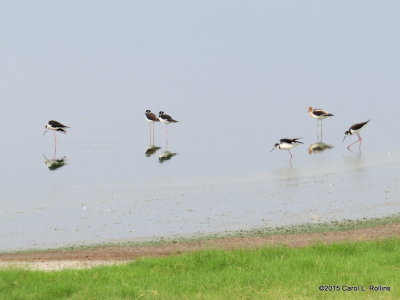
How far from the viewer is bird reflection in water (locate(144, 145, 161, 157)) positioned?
29284 millimetres

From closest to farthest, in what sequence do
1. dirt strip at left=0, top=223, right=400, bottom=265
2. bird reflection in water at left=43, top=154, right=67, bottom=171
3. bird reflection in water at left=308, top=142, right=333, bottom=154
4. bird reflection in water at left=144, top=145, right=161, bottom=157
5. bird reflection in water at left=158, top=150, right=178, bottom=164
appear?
dirt strip at left=0, top=223, right=400, bottom=265
bird reflection in water at left=43, top=154, right=67, bottom=171
bird reflection in water at left=158, top=150, right=178, bottom=164
bird reflection in water at left=308, top=142, right=333, bottom=154
bird reflection in water at left=144, top=145, right=161, bottom=157

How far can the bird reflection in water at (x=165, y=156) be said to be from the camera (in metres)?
27.7

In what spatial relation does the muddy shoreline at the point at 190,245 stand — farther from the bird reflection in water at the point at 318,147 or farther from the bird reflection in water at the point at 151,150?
the bird reflection in water at the point at 151,150

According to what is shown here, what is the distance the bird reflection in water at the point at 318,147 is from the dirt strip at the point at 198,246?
531 inches

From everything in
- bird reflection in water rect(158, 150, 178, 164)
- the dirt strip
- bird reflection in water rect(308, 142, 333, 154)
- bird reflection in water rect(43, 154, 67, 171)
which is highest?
bird reflection in water rect(308, 142, 333, 154)

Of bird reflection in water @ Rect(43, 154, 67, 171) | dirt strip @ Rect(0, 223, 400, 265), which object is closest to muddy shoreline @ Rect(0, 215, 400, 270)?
dirt strip @ Rect(0, 223, 400, 265)

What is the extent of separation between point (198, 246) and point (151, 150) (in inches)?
656

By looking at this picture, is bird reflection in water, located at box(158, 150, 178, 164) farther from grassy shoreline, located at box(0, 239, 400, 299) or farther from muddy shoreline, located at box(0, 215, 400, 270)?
grassy shoreline, located at box(0, 239, 400, 299)

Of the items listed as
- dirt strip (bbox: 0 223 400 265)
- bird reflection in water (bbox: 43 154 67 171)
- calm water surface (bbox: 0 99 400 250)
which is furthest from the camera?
bird reflection in water (bbox: 43 154 67 171)

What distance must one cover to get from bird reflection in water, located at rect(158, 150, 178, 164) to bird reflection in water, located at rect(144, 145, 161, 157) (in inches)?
19.1

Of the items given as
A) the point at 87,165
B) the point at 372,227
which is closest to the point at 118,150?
the point at 87,165

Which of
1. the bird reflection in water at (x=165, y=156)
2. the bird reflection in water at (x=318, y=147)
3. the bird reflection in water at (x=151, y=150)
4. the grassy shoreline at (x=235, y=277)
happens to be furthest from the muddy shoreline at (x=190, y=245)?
the bird reflection in water at (x=151, y=150)

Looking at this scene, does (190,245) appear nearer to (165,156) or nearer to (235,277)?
(235,277)

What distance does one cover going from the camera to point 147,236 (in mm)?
15680
